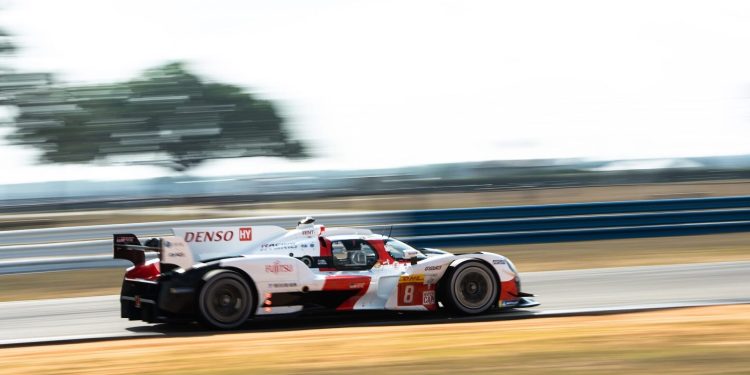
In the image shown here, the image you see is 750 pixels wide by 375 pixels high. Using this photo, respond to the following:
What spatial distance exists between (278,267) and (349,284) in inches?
29.7

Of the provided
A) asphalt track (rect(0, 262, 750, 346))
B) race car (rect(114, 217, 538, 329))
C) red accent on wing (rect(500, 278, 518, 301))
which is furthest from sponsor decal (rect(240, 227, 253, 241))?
red accent on wing (rect(500, 278, 518, 301))

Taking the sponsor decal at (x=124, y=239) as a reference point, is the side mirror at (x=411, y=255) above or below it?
below

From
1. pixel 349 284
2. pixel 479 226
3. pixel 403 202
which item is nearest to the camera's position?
pixel 349 284

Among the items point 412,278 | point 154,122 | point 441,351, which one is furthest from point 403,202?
point 154,122

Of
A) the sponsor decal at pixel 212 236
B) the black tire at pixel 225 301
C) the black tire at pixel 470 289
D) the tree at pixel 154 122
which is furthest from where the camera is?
the tree at pixel 154 122

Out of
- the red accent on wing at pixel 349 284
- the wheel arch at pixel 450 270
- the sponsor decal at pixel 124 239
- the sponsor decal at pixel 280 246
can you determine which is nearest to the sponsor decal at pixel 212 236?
the sponsor decal at pixel 280 246

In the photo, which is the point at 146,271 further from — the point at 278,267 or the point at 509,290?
the point at 509,290

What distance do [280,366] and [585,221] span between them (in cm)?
1177

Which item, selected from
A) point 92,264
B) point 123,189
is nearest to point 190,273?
point 92,264

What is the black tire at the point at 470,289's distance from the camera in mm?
10281

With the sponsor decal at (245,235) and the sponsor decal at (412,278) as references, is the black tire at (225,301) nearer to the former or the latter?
the sponsor decal at (245,235)

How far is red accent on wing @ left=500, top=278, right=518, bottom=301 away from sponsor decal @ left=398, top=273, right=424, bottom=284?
0.89 metres

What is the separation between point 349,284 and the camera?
10000mm

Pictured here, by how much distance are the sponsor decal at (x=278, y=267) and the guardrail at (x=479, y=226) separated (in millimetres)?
5985
